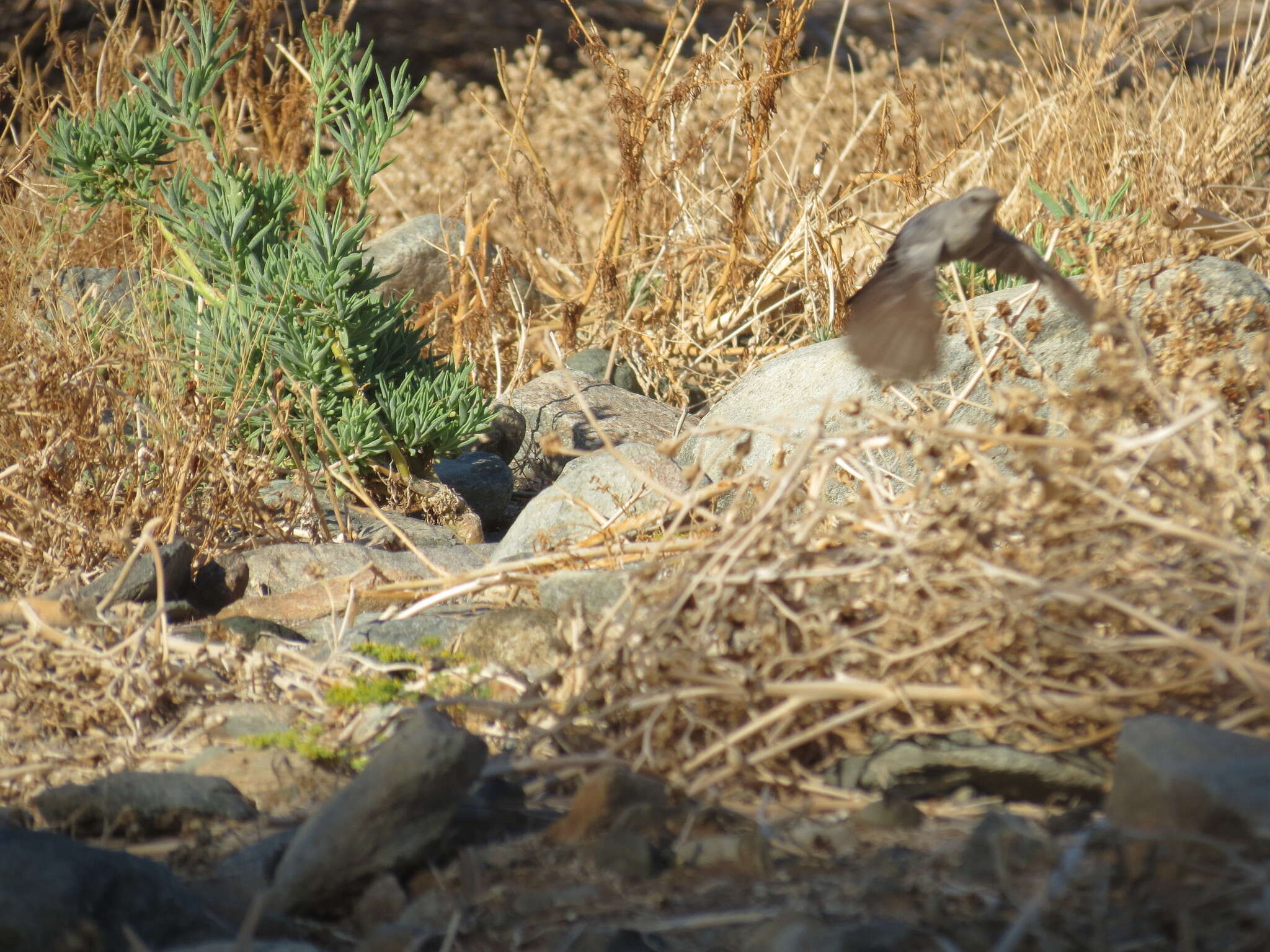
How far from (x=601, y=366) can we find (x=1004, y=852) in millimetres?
4422

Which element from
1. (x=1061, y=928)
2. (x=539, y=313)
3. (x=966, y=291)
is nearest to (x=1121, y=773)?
(x=1061, y=928)

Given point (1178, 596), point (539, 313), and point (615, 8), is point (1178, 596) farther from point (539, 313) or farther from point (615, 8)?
point (615, 8)

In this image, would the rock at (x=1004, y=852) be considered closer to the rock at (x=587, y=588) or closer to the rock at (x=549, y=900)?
the rock at (x=549, y=900)

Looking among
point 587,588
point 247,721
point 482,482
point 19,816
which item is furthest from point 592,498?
point 19,816

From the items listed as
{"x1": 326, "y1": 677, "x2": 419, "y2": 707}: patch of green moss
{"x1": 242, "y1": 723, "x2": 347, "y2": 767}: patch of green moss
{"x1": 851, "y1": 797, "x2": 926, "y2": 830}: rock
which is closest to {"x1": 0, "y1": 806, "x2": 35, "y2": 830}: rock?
{"x1": 242, "y1": 723, "x2": 347, "y2": 767}: patch of green moss

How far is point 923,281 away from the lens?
2539mm

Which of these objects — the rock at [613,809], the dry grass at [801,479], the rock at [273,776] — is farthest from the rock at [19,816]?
the rock at [613,809]

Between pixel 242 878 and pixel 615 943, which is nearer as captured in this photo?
pixel 615 943

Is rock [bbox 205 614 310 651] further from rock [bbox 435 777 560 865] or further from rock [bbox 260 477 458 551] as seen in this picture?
rock [bbox 435 777 560 865]

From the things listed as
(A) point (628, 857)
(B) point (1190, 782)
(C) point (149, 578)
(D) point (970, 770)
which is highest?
(B) point (1190, 782)

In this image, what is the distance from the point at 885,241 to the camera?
19.3 ft

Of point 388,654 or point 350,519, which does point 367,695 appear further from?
point 350,519

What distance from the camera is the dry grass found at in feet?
6.23

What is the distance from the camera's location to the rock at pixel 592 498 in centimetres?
355
